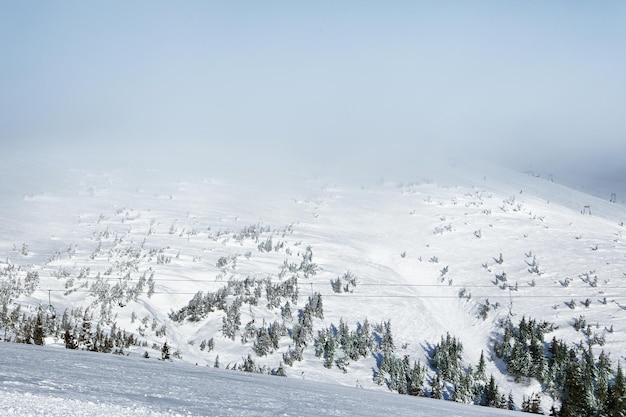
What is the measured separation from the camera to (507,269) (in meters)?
93.2

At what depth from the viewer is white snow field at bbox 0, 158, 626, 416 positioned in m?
11.3

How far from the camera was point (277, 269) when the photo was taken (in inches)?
3472

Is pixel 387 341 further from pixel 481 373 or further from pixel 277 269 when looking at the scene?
pixel 277 269

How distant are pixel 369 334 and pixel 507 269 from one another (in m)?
41.6

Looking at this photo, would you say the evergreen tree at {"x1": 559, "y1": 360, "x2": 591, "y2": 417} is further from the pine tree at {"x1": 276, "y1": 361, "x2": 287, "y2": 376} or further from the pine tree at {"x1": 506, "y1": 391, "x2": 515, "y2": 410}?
the pine tree at {"x1": 276, "y1": 361, "x2": 287, "y2": 376}

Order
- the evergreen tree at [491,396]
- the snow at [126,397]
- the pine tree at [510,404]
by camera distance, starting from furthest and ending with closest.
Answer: the evergreen tree at [491,396], the pine tree at [510,404], the snow at [126,397]

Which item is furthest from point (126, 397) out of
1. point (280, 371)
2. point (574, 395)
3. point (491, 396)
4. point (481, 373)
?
point (481, 373)

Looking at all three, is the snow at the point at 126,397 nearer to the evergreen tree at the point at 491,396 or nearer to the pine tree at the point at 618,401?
the pine tree at the point at 618,401

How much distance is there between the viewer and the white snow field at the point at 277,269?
11.3 m

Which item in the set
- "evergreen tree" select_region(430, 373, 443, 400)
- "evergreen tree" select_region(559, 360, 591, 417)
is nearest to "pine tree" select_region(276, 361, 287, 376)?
"evergreen tree" select_region(430, 373, 443, 400)

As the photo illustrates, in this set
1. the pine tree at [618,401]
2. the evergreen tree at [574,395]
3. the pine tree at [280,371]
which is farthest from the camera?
the pine tree at [280,371]

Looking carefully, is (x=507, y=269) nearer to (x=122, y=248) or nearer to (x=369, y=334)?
(x=369, y=334)

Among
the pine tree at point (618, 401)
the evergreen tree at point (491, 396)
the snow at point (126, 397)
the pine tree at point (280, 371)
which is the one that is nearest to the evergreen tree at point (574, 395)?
the pine tree at point (618, 401)

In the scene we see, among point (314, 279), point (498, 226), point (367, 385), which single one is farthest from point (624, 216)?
point (367, 385)
